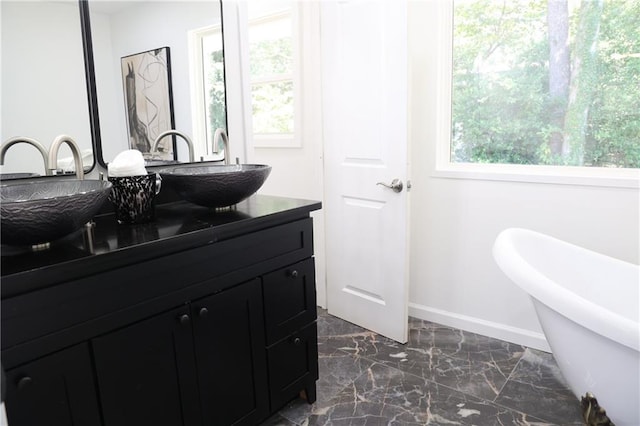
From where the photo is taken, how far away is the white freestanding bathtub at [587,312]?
1429 mm

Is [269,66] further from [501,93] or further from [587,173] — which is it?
[587,173]

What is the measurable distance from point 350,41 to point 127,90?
128 cm

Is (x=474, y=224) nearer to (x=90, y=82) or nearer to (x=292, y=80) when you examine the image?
(x=292, y=80)

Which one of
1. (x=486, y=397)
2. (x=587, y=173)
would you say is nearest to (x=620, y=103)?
(x=587, y=173)

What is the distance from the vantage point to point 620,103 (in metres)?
2.13

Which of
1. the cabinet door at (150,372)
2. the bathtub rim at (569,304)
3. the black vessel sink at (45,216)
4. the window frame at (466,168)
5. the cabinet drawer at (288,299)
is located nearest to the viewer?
the black vessel sink at (45,216)

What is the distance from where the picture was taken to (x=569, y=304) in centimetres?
151

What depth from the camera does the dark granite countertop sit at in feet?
3.37

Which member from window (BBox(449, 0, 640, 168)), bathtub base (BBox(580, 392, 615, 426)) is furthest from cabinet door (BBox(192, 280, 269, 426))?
window (BBox(449, 0, 640, 168))

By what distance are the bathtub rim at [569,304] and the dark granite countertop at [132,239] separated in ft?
2.77

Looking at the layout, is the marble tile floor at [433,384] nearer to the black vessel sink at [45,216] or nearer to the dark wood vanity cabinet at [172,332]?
→ the dark wood vanity cabinet at [172,332]

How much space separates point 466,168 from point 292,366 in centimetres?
153

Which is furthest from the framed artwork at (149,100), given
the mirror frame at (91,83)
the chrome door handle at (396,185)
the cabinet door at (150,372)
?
the chrome door handle at (396,185)

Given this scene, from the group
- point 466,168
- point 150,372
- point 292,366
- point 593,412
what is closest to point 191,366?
point 150,372
